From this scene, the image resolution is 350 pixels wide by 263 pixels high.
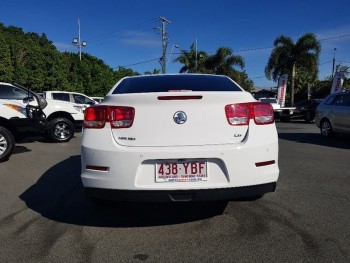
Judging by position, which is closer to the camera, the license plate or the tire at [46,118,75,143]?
the license plate

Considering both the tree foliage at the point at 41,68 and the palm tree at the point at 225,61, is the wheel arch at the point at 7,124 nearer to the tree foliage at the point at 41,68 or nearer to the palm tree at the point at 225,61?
the tree foliage at the point at 41,68

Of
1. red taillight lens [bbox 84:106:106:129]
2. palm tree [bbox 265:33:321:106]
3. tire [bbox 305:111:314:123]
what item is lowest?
tire [bbox 305:111:314:123]

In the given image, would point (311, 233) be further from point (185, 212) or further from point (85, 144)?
point (85, 144)

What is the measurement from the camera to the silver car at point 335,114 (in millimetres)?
10716

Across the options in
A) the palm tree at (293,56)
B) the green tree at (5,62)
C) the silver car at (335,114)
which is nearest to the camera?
the silver car at (335,114)

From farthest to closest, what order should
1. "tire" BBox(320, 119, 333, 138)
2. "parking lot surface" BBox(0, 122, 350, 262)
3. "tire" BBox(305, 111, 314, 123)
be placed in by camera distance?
"tire" BBox(305, 111, 314, 123) → "tire" BBox(320, 119, 333, 138) → "parking lot surface" BBox(0, 122, 350, 262)

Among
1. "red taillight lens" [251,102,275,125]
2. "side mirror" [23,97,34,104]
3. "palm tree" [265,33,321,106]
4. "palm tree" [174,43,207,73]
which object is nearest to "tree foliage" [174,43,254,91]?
"palm tree" [174,43,207,73]

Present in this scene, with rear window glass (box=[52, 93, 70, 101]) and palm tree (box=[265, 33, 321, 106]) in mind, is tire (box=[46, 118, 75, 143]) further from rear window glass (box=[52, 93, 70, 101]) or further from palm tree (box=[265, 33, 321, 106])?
palm tree (box=[265, 33, 321, 106])

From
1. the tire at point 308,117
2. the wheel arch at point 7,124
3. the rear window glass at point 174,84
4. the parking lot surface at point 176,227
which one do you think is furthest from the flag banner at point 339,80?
the rear window glass at point 174,84

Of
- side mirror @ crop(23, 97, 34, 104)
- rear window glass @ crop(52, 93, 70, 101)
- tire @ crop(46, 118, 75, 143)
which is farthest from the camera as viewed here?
rear window glass @ crop(52, 93, 70, 101)

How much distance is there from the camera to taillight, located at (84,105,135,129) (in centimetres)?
346

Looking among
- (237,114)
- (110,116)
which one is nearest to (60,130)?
(110,116)

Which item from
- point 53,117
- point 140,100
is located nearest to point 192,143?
point 140,100

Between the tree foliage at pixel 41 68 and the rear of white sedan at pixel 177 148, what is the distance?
2196 centimetres
